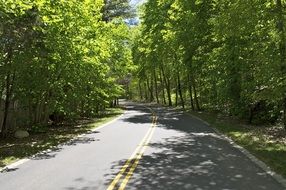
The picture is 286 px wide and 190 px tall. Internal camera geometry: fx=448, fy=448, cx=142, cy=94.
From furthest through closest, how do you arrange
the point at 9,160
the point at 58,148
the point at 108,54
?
the point at 108,54
the point at 58,148
the point at 9,160

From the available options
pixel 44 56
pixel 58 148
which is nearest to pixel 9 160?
pixel 58 148

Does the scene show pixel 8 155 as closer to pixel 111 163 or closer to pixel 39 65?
pixel 111 163

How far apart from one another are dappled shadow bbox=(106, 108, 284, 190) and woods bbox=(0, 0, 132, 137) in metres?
6.35

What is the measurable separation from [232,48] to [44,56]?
11932 mm

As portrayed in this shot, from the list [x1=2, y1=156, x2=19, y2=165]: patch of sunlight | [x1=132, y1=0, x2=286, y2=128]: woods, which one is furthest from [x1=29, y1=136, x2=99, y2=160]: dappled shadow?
[x1=132, y1=0, x2=286, y2=128]: woods

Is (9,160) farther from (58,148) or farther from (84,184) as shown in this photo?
(84,184)

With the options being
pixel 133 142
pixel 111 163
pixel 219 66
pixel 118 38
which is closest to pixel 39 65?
pixel 133 142

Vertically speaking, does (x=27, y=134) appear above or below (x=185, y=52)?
below

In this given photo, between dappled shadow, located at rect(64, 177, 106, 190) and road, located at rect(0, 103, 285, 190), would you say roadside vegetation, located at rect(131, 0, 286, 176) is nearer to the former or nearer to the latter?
road, located at rect(0, 103, 285, 190)

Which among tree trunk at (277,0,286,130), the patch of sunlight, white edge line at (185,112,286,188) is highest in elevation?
tree trunk at (277,0,286,130)

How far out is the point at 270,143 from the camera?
16.9 m

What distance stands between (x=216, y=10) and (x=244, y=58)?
6.04 meters

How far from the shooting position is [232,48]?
2684 cm

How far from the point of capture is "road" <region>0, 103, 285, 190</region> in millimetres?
9859
